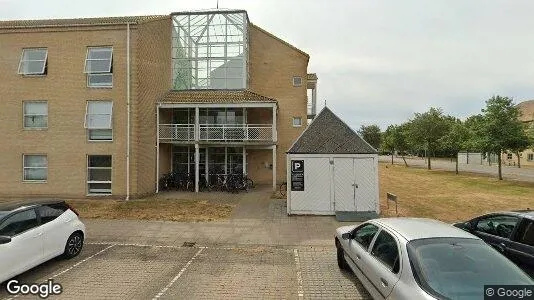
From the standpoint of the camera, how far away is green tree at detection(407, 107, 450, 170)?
4131 cm

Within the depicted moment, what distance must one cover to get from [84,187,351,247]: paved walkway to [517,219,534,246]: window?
15.8 feet

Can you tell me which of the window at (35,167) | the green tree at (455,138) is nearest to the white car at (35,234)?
the window at (35,167)

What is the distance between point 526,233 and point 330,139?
27.8 ft

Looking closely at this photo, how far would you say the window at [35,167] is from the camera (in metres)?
19.1

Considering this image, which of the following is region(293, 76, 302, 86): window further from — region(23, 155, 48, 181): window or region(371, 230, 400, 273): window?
region(371, 230, 400, 273): window

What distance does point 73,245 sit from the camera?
8.88m

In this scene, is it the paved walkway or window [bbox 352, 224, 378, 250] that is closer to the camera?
window [bbox 352, 224, 378, 250]

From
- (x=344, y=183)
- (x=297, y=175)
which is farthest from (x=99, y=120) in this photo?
(x=344, y=183)

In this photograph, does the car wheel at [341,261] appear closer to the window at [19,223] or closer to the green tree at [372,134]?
the window at [19,223]

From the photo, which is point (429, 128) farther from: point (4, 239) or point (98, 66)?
point (4, 239)

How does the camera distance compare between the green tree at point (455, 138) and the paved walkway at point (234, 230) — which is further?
the green tree at point (455, 138)

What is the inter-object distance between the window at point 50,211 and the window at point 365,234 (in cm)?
676

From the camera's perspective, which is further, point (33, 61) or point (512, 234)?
point (33, 61)

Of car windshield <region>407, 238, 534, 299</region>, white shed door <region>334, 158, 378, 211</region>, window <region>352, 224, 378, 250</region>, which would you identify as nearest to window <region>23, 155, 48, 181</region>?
white shed door <region>334, 158, 378, 211</region>
